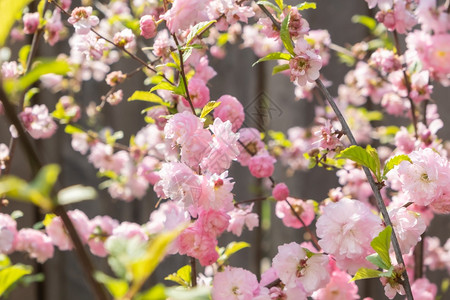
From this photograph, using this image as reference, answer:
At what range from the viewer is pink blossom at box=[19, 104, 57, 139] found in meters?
1.18

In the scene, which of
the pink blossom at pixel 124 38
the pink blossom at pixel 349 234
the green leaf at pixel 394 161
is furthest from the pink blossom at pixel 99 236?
the green leaf at pixel 394 161

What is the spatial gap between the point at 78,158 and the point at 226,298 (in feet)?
4.09

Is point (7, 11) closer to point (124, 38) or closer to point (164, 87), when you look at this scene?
point (164, 87)

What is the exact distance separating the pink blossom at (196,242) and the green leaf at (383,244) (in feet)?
0.86

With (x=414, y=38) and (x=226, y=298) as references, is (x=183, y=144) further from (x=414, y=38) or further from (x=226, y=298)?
(x=414, y=38)

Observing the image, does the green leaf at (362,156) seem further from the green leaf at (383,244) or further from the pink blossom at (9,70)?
the pink blossom at (9,70)

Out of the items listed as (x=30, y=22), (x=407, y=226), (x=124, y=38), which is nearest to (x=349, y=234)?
(x=407, y=226)

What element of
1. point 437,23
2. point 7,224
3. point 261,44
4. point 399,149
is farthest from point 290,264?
point 261,44

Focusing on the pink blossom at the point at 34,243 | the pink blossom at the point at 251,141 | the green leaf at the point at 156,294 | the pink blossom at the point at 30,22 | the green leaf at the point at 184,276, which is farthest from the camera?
the pink blossom at the point at 34,243

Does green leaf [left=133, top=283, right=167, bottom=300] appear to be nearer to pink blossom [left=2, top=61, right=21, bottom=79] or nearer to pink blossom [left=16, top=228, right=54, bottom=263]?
pink blossom [left=2, top=61, right=21, bottom=79]

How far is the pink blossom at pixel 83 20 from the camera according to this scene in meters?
0.90

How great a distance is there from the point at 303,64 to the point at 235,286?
1.13 ft

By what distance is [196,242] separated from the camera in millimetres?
803

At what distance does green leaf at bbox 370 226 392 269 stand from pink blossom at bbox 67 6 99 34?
576 mm
